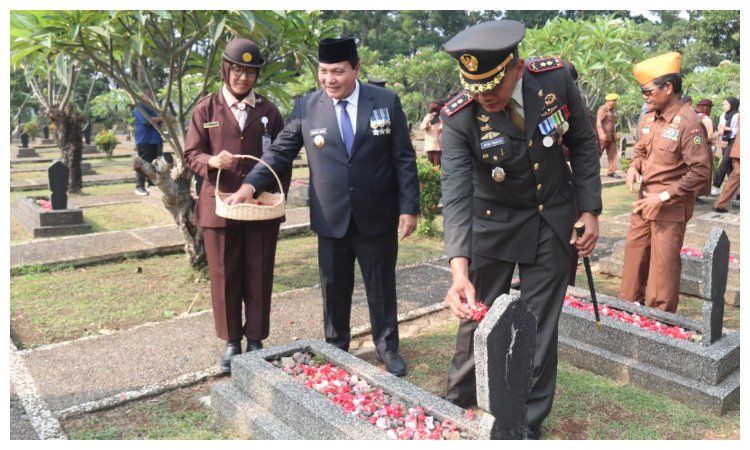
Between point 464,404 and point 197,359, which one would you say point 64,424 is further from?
point 464,404

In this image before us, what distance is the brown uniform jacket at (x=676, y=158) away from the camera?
14.8 ft

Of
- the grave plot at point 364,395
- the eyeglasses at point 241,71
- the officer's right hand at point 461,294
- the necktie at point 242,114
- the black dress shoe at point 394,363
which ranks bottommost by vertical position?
the black dress shoe at point 394,363

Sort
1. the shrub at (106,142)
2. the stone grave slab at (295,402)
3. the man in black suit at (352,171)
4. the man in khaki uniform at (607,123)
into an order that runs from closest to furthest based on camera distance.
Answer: the stone grave slab at (295,402)
the man in black suit at (352,171)
the man in khaki uniform at (607,123)
the shrub at (106,142)

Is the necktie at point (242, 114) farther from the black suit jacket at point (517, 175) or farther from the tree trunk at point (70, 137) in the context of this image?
the tree trunk at point (70, 137)

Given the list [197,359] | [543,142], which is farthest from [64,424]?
[543,142]

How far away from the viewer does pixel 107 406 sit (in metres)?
3.48

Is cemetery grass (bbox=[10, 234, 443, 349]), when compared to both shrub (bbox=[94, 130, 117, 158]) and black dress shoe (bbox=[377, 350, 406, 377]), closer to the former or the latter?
black dress shoe (bbox=[377, 350, 406, 377])

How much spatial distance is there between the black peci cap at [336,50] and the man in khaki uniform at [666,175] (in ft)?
7.29

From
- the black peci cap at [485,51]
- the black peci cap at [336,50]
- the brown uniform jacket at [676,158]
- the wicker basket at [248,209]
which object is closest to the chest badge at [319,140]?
the wicker basket at [248,209]

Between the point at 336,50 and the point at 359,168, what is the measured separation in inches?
26.3

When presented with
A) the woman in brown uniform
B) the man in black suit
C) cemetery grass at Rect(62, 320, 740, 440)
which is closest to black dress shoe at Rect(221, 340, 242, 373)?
the woman in brown uniform

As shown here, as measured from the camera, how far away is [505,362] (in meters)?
2.22

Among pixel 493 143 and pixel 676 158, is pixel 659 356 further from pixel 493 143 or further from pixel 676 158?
pixel 493 143

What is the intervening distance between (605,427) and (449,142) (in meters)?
1.68
